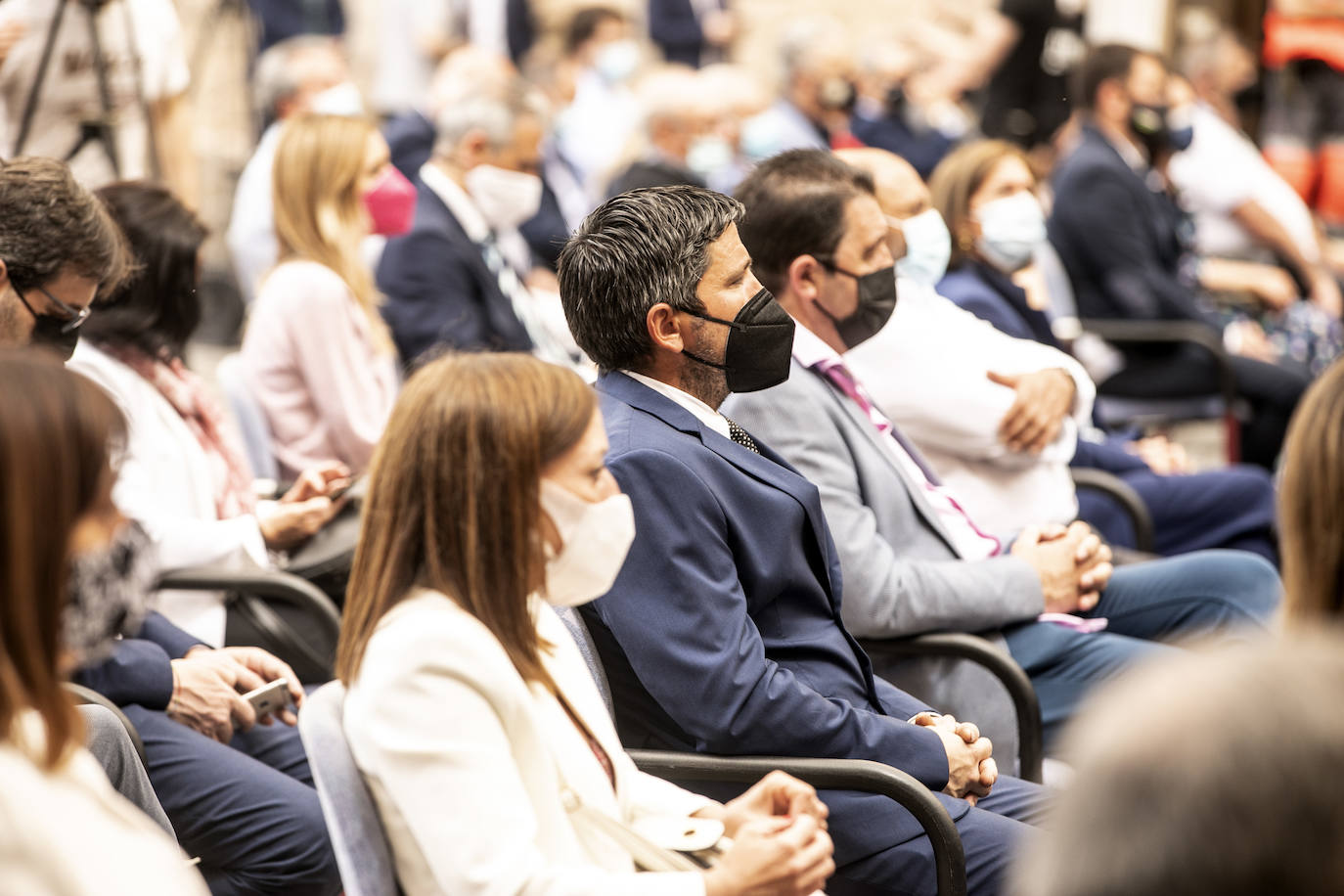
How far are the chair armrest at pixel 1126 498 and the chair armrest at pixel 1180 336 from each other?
142cm

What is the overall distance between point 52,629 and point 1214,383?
14.6ft

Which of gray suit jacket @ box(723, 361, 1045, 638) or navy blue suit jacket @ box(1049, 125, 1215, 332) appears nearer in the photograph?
gray suit jacket @ box(723, 361, 1045, 638)

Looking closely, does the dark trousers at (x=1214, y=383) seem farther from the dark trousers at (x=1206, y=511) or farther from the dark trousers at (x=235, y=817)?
the dark trousers at (x=235, y=817)

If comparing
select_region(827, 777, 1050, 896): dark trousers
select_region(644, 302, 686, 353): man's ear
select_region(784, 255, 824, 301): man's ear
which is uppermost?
select_region(644, 302, 686, 353): man's ear

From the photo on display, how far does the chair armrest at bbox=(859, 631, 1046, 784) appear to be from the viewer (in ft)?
8.38

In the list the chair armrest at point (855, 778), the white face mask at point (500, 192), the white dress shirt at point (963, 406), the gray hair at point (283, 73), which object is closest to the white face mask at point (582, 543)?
the chair armrest at point (855, 778)

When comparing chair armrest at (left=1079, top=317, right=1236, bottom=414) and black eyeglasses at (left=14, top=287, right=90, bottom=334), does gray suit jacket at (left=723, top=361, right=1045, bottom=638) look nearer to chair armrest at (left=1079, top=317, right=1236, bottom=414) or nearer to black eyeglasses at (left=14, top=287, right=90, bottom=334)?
black eyeglasses at (left=14, top=287, right=90, bottom=334)

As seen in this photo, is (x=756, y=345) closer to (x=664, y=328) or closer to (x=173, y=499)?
(x=664, y=328)

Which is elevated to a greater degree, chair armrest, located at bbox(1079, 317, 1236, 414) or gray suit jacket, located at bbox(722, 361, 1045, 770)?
gray suit jacket, located at bbox(722, 361, 1045, 770)

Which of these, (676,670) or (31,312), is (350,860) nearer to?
(676,670)

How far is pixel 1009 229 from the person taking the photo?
158 inches

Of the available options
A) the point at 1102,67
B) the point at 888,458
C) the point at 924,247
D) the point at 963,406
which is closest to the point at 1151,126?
the point at 1102,67

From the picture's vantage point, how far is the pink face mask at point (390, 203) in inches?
193

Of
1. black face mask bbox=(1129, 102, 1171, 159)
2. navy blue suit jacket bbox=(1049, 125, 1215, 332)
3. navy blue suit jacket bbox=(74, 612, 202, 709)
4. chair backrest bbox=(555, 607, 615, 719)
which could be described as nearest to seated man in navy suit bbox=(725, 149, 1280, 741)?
chair backrest bbox=(555, 607, 615, 719)
